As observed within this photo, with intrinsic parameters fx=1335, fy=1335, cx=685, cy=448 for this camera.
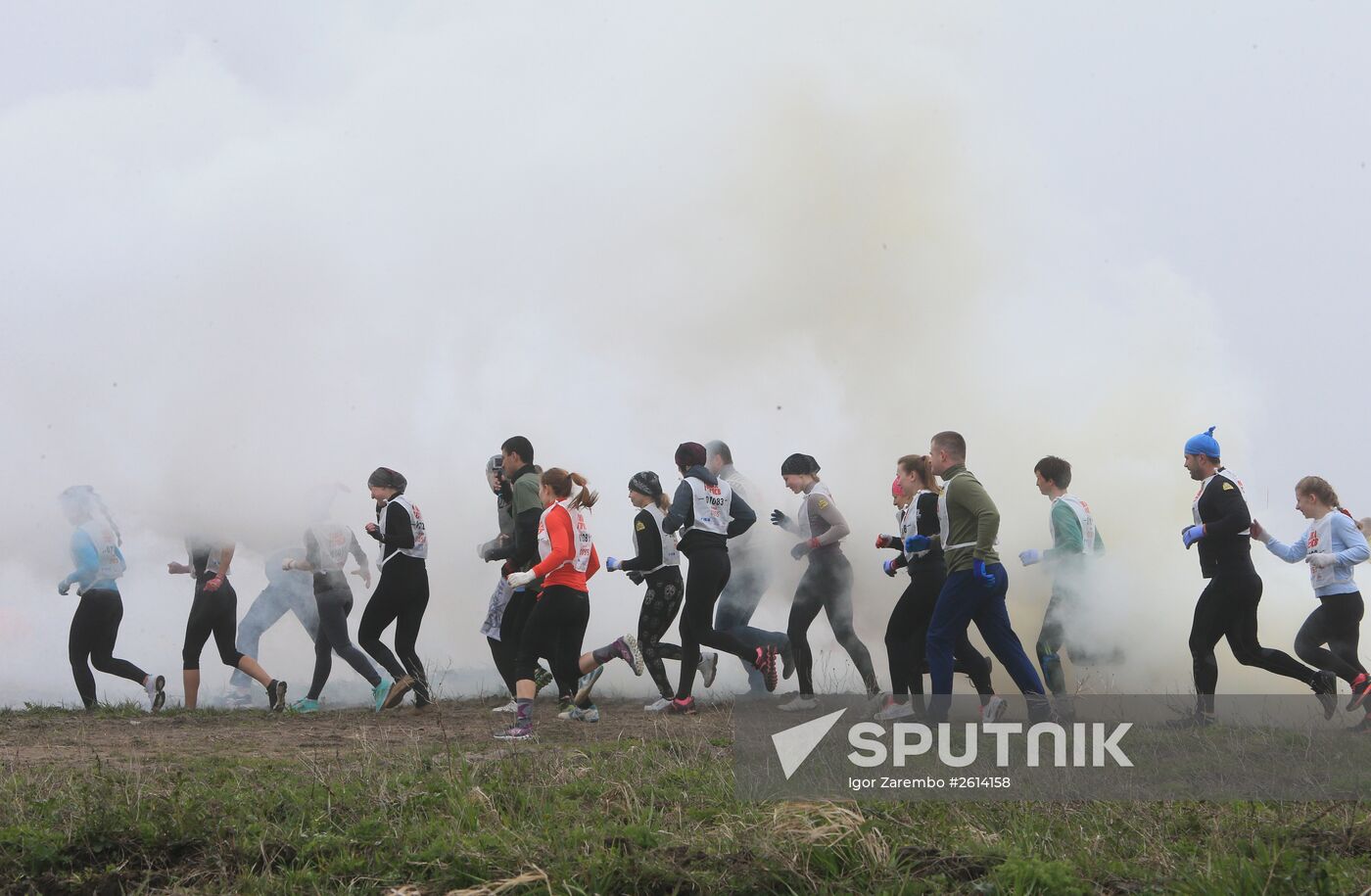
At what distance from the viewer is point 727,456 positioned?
1100 centimetres

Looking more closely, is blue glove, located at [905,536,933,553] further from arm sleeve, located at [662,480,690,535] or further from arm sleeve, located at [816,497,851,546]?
arm sleeve, located at [662,480,690,535]

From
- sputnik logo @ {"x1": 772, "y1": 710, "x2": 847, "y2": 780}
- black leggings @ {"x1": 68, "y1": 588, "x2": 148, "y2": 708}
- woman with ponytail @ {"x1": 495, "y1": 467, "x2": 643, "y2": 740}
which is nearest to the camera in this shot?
sputnik logo @ {"x1": 772, "y1": 710, "x2": 847, "y2": 780}

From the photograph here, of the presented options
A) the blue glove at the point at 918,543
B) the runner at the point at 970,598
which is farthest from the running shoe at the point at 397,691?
the runner at the point at 970,598

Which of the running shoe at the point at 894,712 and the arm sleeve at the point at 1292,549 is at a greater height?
the arm sleeve at the point at 1292,549

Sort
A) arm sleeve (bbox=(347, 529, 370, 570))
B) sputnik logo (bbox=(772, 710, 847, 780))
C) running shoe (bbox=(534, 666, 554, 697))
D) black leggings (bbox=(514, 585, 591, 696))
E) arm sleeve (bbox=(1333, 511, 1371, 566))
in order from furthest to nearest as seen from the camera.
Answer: arm sleeve (bbox=(347, 529, 370, 570))
running shoe (bbox=(534, 666, 554, 697))
black leggings (bbox=(514, 585, 591, 696))
arm sleeve (bbox=(1333, 511, 1371, 566))
sputnik logo (bbox=(772, 710, 847, 780))

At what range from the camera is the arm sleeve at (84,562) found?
10.9m

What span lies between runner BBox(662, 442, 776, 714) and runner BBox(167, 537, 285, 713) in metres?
3.29

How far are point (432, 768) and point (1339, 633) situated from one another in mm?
5806

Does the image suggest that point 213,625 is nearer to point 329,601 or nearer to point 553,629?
point 329,601

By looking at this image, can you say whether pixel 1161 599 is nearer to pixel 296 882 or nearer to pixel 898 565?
pixel 898 565

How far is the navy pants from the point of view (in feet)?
26.1

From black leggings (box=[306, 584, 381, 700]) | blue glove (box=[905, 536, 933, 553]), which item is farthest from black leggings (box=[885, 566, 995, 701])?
black leggings (box=[306, 584, 381, 700])

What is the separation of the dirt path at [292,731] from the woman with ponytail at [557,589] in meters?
0.36

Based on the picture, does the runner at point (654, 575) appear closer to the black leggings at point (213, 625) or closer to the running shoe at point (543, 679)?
the running shoe at point (543, 679)
